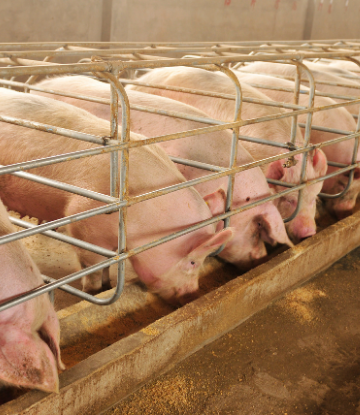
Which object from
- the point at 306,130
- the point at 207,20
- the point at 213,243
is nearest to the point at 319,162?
the point at 306,130

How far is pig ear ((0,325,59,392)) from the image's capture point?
1.44 metres

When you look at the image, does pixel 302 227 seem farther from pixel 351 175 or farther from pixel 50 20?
pixel 50 20

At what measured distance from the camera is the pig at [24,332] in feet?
4.76

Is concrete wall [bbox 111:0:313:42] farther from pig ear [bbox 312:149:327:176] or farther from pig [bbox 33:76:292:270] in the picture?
pig ear [bbox 312:149:327:176]

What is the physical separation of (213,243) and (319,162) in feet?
4.39

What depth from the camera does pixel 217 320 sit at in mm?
2219

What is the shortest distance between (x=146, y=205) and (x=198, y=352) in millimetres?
675

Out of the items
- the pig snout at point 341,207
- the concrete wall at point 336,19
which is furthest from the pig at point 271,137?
the concrete wall at point 336,19

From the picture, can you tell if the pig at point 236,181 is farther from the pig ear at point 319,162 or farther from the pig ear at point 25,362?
the pig ear at point 25,362

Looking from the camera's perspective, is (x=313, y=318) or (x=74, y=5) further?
(x=74, y=5)

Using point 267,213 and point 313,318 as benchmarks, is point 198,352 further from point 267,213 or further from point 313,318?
point 267,213

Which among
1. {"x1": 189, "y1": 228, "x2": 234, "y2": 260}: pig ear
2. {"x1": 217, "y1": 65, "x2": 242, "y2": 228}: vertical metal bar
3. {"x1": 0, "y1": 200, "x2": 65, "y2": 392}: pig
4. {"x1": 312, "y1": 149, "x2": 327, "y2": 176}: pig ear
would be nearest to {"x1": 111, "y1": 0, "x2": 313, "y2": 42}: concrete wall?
{"x1": 312, "y1": 149, "x2": 327, "y2": 176}: pig ear

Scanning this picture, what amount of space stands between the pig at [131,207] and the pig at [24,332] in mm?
694

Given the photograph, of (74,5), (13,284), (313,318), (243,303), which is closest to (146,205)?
(243,303)
